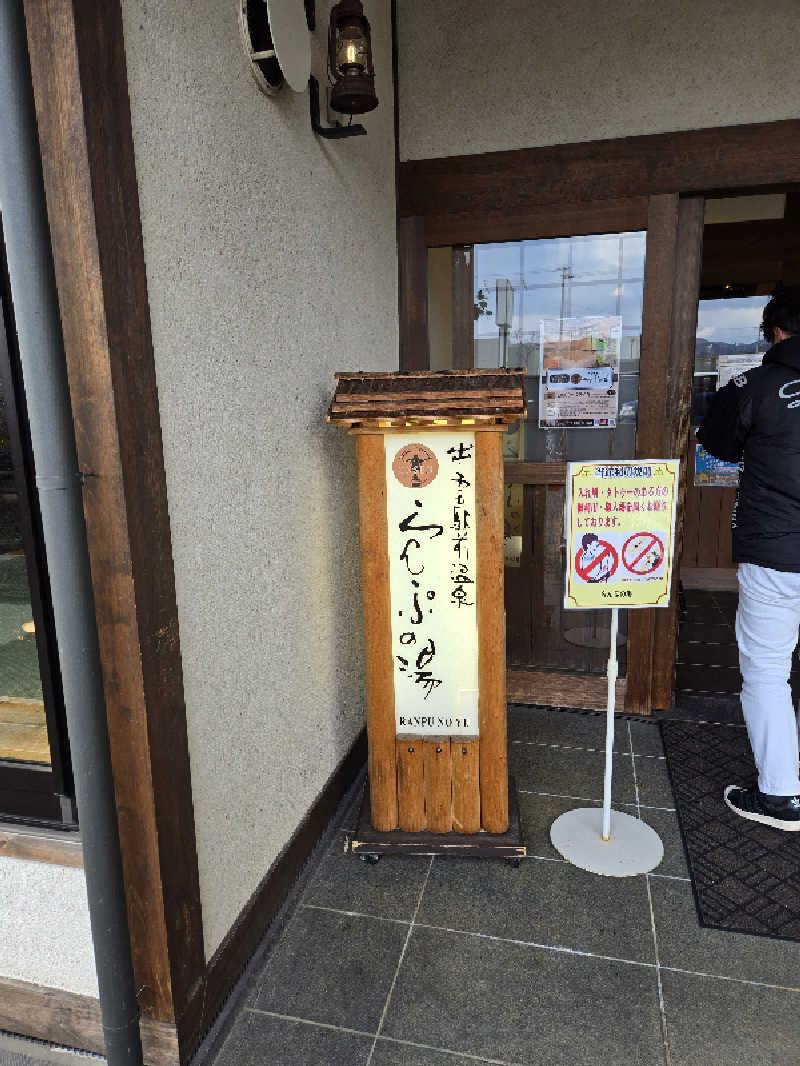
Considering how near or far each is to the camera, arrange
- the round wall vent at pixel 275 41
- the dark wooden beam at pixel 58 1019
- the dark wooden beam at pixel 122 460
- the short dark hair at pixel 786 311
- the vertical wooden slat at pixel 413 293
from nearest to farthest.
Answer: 1. the dark wooden beam at pixel 122 460
2. the dark wooden beam at pixel 58 1019
3. the round wall vent at pixel 275 41
4. the short dark hair at pixel 786 311
5. the vertical wooden slat at pixel 413 293

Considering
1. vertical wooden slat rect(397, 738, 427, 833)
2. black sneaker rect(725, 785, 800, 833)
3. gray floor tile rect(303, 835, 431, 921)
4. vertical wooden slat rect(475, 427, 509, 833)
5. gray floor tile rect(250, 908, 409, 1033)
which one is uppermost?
vertical wooden slat rect(475, 427, 509, 833)

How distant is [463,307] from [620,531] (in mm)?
1669

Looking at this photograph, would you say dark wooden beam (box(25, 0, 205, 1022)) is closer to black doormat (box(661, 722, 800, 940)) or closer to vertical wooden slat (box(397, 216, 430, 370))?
black doormat (box(661, 722, 800, 940))

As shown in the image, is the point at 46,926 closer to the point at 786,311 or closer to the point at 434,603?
the point at 434,603

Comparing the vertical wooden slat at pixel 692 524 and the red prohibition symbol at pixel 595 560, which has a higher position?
the red prohibition symbol at pixel 595 560

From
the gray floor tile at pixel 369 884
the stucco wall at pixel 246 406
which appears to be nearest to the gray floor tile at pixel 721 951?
the gray floor tile at pixel 369 884

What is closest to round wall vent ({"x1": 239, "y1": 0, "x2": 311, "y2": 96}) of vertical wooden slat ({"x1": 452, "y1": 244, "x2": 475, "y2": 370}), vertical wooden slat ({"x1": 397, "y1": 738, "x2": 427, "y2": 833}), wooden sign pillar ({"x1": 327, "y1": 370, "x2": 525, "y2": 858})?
wooden sign pillar ({"x1": 327, "y1": 370, "x2": 525, "y2": 858})

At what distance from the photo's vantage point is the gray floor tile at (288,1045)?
1.70 meters

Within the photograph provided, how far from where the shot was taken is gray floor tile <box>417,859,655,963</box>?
2.07 metres

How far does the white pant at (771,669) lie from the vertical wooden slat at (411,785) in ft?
4.46

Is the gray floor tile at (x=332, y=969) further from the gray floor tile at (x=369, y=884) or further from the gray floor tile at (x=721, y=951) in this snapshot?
the gray floor tile at (x=721, y=951)

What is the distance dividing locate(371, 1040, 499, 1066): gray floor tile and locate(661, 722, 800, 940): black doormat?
930 millimetres

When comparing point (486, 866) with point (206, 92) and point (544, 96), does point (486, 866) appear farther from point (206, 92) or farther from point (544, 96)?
point (544, 96)

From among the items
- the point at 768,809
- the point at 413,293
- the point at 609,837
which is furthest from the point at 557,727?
the point at 413,293
